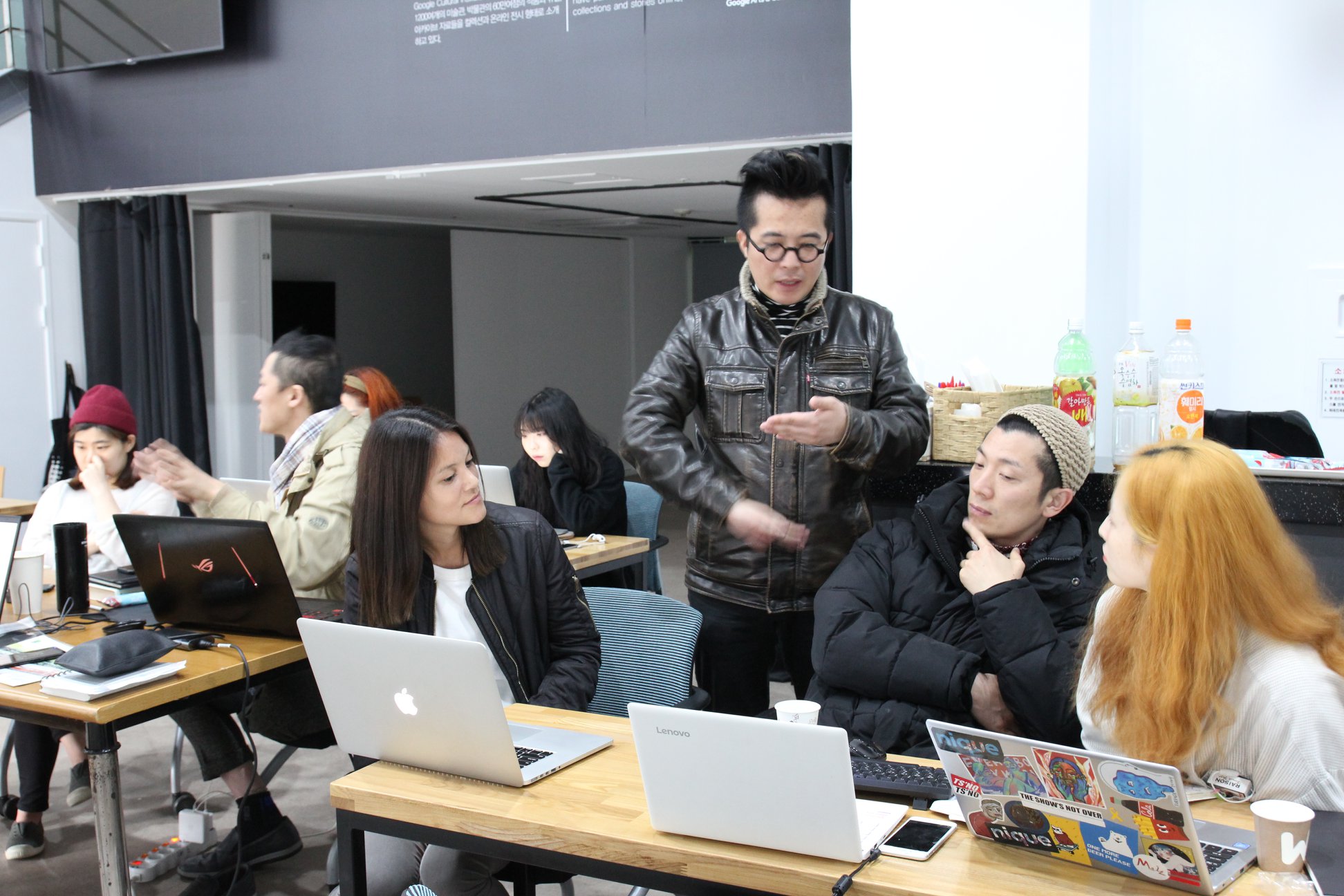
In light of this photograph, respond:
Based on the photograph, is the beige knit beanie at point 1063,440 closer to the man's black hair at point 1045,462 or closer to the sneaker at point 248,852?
the man's black hair at point 1045,462

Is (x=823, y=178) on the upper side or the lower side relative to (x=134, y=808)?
upper

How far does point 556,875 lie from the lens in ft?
7.47

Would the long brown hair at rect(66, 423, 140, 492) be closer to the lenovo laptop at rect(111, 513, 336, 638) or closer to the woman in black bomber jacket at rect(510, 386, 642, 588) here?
the lenovo laptop at rect(111, 513, 336, 638)

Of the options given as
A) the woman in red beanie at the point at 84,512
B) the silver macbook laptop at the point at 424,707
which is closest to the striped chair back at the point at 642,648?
the silver macbook laptop at the point at 424,707

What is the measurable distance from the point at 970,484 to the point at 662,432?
0.67 meters

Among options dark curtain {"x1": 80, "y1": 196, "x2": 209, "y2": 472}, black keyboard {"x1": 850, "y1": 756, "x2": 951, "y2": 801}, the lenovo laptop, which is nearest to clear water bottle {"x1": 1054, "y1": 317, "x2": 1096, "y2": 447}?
black keyboard {"x1": 850, "y1": 756, "x2": 951, "y2": 801}

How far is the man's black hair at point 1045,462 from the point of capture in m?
2.27

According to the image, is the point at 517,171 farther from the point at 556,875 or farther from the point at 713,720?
the point at 713,720

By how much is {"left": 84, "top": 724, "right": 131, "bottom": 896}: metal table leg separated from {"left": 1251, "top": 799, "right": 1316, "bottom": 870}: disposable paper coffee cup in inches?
84.5

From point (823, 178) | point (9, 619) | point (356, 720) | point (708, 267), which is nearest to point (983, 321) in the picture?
point (823, 178)

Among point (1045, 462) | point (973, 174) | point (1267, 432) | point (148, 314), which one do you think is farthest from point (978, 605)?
point (148, 314)

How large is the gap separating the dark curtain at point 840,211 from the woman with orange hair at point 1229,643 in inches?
113

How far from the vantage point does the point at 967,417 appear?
9.43 feet

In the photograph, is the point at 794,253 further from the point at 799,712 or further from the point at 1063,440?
→ the point at 799,712
